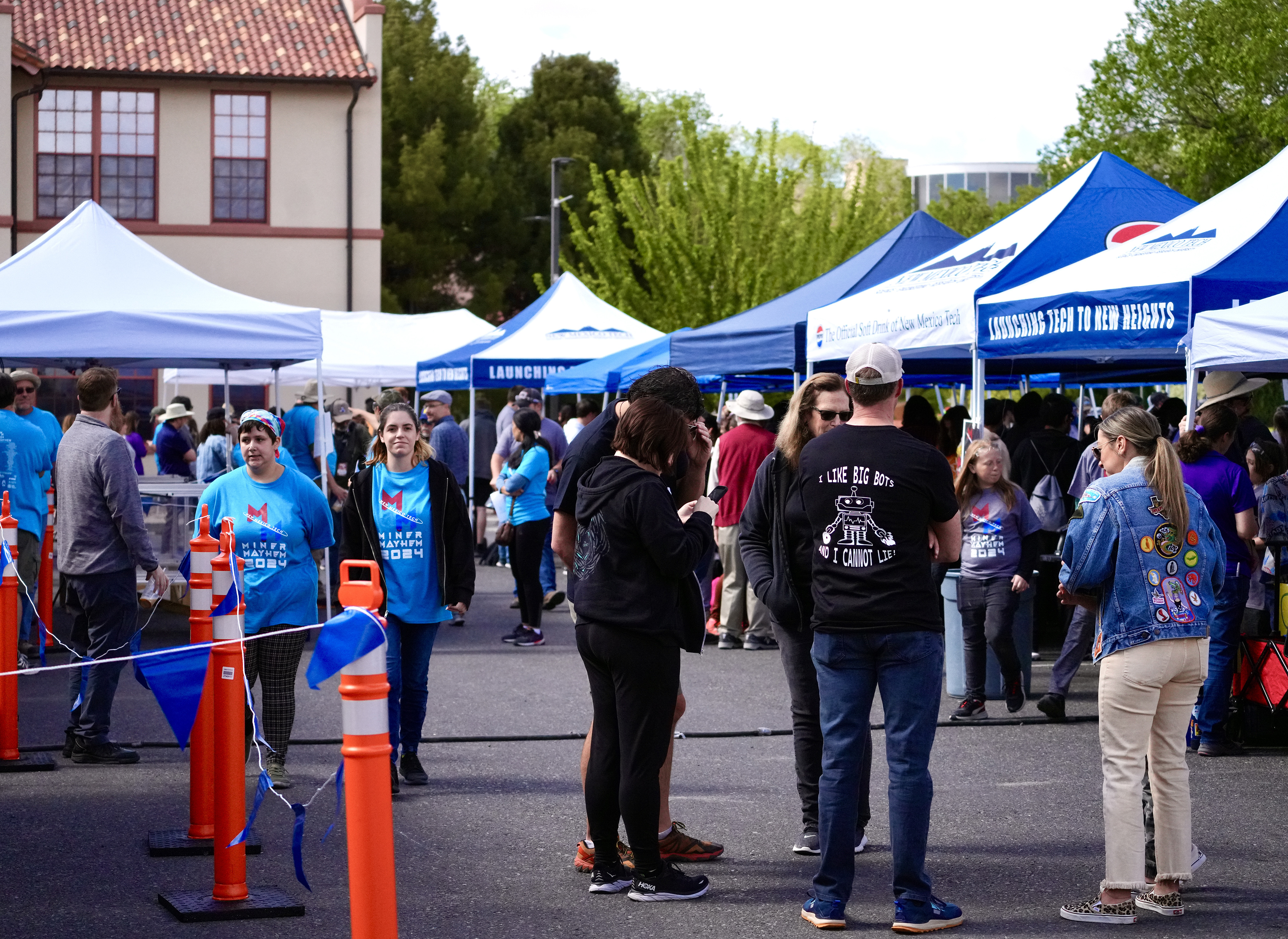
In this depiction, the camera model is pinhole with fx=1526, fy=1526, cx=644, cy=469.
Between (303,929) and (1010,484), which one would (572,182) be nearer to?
(1010,484)

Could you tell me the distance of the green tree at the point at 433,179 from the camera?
151 feet

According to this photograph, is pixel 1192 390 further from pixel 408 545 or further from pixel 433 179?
pixel 433 179

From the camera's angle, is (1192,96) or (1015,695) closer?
(1015,695)

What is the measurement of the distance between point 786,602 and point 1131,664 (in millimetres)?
1260

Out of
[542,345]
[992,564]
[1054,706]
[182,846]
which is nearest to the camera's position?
[182,846]

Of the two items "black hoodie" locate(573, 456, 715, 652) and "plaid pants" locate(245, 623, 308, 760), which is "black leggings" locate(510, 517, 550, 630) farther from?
"black hoodie" locate(573, 456, 715, 652)

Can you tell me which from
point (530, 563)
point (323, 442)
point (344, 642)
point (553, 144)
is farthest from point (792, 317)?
point (553, 144)

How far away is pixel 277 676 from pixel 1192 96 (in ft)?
118

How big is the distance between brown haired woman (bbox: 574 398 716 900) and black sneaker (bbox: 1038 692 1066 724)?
406 cm

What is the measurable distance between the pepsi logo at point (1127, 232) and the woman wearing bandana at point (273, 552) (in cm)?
635

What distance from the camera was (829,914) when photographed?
520 cm

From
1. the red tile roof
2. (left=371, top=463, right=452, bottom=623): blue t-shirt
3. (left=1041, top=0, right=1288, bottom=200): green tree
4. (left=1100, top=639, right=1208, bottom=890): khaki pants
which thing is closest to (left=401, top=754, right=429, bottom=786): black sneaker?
(left=371, top=463, right=452, bottom=623): blue t-shirt

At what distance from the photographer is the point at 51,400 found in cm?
3012

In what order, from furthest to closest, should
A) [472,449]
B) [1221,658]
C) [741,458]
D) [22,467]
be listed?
[472,449]
[741,458]
[22,467]
[1221,658]
